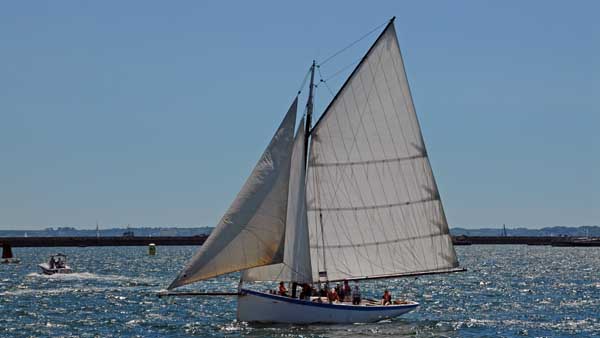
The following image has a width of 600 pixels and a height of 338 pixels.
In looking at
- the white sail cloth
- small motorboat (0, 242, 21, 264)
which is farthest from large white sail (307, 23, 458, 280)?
small motorboat (0, 242, 21, 264)

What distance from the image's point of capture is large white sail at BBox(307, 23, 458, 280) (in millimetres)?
54719

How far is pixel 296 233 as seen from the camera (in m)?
54.1

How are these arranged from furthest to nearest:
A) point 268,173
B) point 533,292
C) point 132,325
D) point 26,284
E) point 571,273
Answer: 1. point 571,273
2. point 26,284
3. point 533,292
4. point 132,325
5. point 268,173

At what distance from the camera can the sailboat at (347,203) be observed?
176 feet

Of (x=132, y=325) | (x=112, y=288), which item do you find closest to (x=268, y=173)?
(x=132, y=325)

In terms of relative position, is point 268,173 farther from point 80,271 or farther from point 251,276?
point 80,271

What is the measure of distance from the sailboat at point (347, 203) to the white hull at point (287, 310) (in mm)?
49

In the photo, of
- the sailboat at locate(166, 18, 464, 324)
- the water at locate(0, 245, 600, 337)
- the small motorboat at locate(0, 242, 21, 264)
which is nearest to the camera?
the sailboat at locate(166, 18, 464, 324)

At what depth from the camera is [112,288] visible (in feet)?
293

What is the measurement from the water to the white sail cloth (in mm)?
2597

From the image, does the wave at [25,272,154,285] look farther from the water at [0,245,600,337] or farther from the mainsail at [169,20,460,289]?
the mainsail at [169,20,460,289]

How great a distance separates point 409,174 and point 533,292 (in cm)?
3486

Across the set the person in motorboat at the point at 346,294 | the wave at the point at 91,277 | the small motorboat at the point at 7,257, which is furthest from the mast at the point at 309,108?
the small motorboat at the point at 7,257

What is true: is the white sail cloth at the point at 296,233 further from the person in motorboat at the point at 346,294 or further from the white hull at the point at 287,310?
the person in motorboat at the point at 346,294
